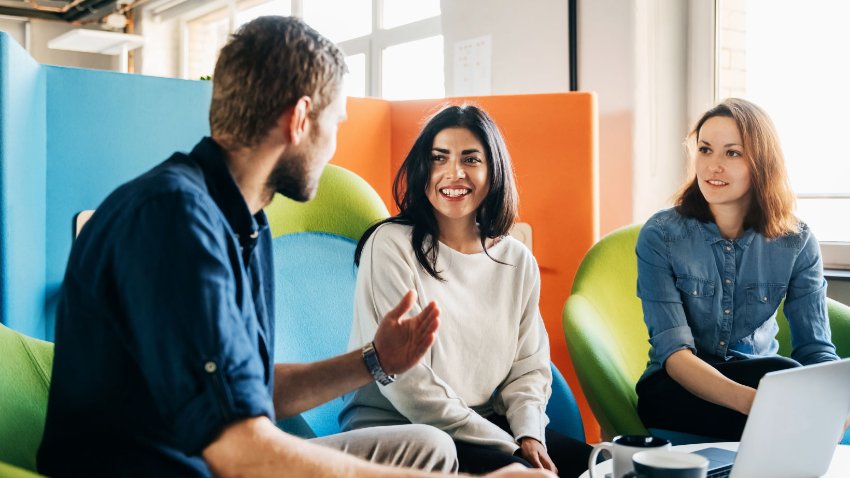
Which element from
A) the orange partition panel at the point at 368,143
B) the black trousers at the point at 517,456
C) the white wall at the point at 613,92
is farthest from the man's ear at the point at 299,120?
the white wall at the point at 613,92

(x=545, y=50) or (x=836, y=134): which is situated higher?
(x=545, y=50)

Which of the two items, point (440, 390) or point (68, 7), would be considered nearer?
point (440, 390)

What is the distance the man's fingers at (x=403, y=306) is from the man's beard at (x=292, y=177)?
0.86 feet

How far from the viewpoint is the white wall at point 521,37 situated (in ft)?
11.4

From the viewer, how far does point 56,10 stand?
891 centimetres

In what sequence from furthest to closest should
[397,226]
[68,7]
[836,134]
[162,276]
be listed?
[68,7] → [836,134] → [397,226] → [162,276]

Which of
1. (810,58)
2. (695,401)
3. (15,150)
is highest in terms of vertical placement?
(810,58)

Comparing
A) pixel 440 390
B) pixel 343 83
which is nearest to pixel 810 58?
pixel 440 390

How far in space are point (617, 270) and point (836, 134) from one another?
108cm

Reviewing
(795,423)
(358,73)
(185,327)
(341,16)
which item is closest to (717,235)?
(795,423)

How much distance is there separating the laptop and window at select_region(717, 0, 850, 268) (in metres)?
1.78

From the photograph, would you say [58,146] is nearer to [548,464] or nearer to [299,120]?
[299,120]

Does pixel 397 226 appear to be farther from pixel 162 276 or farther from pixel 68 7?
pixel 68 7

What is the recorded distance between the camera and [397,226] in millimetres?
1988
